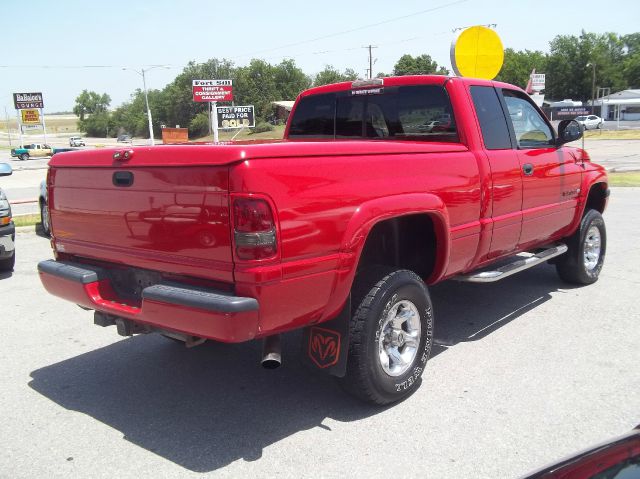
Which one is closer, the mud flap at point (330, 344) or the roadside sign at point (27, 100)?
the mud flap at point (330, 344)

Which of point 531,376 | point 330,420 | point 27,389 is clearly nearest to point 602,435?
point 531,376

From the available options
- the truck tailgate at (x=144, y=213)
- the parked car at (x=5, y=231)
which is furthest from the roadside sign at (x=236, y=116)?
the truck tailgate at (x=144, y=213)

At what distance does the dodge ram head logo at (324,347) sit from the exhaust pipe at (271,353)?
30 cm

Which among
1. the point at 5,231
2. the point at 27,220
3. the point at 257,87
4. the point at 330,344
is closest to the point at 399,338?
the point at 330,344

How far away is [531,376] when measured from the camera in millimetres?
4039

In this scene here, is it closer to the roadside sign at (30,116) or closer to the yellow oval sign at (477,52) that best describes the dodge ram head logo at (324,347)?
the yellow oval sign at (477,52)

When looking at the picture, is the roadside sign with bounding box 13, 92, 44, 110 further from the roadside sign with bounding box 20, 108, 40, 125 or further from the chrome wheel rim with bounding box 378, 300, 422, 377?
the chrome wheel rim with bounding box 378, 300, 422, 377

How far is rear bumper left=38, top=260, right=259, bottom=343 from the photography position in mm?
2783

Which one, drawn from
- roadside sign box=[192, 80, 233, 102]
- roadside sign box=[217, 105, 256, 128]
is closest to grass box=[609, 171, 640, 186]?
roadside sign box=[192, 80, 233, 102]

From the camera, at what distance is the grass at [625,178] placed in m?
15.8

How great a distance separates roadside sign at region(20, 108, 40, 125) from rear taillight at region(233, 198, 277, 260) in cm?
7483

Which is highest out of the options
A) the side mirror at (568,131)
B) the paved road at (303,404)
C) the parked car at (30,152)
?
the side mirror at (568,131)

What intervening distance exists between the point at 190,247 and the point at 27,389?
1928 mm

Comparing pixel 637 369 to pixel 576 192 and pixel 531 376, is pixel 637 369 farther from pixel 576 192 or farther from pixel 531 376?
pixel 576 192
